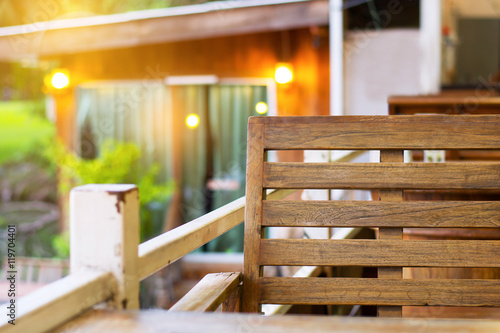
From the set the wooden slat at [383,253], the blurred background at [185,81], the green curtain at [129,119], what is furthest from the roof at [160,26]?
the wooden slat at [383,253]

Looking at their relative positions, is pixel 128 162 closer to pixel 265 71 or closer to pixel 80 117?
pixel 80 117

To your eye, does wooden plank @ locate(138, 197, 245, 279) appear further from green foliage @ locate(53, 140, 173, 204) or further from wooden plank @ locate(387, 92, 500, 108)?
green foliage @ locate(53, 140, 173, 204)

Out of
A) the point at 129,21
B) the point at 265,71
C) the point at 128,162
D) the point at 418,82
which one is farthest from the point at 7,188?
the point at 418,82

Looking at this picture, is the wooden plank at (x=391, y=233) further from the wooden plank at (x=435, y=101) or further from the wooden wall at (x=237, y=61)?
the wooden wall at (x=237, y=61)

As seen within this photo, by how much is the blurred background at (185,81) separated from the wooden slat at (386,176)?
9.00 ft

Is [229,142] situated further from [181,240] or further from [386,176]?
[181,240]

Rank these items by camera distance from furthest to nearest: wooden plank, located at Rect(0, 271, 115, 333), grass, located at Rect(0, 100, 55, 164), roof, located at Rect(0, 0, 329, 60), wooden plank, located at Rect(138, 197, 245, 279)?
grass, located at Rect(0, 100, 55, 164) < roof, located at Rect(0, 0, 329, 60) < wooden plank, located at Rect(138, 197, 245, 279) < wooden plank, located at Rect(0, 271, 115, 333)

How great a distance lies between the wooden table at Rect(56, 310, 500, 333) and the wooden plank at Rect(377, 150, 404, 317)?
34 centimetres

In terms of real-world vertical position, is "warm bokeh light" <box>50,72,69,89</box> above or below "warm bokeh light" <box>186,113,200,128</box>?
above

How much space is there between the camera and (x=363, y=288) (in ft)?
3.50

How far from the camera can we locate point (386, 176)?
1092 millimetres

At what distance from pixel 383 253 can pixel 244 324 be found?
467mm

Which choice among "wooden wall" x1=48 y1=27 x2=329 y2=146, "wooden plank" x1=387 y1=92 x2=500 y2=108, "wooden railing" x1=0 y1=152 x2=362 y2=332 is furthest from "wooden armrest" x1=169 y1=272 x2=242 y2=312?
"wooden wall" x1=48 y1=27 x2=329 y2=146

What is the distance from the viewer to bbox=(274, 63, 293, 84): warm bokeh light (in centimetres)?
476
